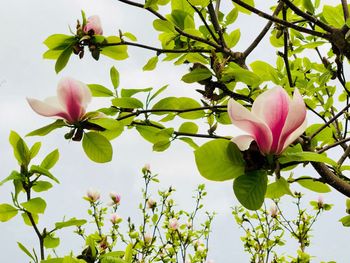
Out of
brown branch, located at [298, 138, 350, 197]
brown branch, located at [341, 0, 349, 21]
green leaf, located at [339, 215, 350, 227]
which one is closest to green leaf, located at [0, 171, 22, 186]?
brown branch, located at [298, 138, 350, 197]

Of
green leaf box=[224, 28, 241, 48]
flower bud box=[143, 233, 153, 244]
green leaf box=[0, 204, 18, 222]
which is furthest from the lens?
flower bud box=[143, 233, 153, 244]

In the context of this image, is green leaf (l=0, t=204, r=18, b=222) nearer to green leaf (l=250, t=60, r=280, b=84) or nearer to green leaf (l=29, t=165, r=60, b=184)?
green leaf (l=29, t=165, r=60, b=184)

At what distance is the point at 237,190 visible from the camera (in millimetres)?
628

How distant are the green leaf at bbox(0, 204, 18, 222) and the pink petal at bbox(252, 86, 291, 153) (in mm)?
685

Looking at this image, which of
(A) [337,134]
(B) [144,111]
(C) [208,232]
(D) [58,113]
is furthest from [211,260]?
(D) [58,113]

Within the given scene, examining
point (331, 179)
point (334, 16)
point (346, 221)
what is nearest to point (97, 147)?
point (331, 179)

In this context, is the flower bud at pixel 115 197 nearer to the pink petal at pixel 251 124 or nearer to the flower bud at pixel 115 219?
the flower bud at pixel 115 219

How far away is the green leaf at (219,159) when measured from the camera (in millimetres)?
604

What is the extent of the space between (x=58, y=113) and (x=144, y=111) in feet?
1.13

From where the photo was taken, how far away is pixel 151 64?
4.42ft

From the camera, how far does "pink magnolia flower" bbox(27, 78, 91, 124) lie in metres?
0.80

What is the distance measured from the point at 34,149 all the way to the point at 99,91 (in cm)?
27

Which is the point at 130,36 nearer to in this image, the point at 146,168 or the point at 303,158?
the point at 303,158

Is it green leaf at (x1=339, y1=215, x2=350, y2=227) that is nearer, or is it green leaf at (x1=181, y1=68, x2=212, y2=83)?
green leaf at (x1=181, y1=68, x2=212, y2=83)
